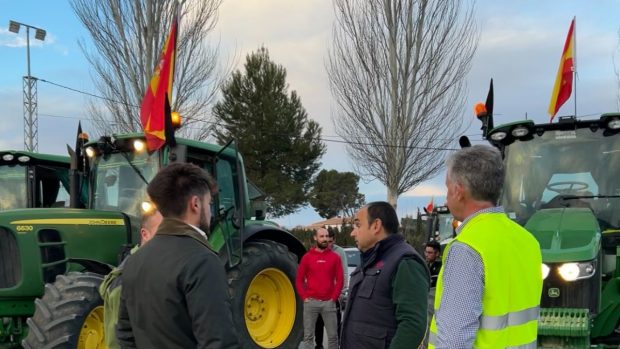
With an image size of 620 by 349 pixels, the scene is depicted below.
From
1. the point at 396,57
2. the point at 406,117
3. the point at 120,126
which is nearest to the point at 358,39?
the point at 396,57

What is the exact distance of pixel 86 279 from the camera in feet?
19.0

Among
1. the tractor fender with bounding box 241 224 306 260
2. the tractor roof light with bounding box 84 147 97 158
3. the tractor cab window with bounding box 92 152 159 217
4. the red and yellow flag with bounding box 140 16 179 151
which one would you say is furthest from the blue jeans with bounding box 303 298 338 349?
the tractor roof light with bounding box 84 147 97 158

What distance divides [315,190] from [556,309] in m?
31.6

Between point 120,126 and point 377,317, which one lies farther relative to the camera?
point 120,126

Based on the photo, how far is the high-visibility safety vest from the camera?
7.32 feet

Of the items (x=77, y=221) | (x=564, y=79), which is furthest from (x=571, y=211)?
(x=77, y=221)

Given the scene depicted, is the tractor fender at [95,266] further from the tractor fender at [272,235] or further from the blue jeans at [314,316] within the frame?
the blue jeans at [314,316]

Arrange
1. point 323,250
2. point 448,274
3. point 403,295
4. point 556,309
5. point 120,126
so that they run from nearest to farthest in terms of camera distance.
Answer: point 448,274
point 403,295
point 556,309
point 323,250
point 120,126

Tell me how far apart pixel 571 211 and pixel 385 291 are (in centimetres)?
228

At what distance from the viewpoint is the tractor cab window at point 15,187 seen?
8.55 metres

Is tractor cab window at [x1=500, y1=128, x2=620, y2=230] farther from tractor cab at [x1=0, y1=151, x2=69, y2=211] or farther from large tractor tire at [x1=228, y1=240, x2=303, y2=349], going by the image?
tractor cab at [x1=0, y1=151, x2=69, y2=211]

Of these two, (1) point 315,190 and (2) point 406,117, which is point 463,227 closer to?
(2) point 406,117

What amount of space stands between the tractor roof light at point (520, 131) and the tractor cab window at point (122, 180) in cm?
347

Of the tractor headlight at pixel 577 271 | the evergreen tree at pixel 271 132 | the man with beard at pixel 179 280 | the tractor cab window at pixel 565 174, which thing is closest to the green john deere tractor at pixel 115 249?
the tractor cab window at pixel 565 174
